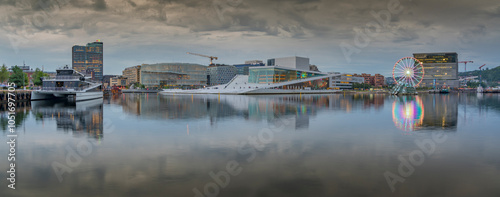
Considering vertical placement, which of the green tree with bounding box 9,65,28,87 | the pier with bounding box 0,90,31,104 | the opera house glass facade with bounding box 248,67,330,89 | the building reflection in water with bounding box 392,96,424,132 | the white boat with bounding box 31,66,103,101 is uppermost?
the opera house glass facade with bounding box 248,67,330,89

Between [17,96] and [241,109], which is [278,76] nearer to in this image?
[17,96]

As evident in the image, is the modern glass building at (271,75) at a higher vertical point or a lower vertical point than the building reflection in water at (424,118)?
higher

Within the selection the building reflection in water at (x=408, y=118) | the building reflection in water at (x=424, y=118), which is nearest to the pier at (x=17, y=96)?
the building reflection in water at (x=408, y=118)

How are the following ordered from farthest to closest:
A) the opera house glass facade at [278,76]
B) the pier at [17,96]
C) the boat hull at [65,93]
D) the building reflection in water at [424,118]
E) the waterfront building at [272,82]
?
the opera house glass facade at [278,76]
the waterfront building at [272,82]
the boat hull at [65,93]
the pier at [17,96]
the building reflection in water at [424,118]

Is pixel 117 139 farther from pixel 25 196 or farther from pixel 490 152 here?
pixel 490 152

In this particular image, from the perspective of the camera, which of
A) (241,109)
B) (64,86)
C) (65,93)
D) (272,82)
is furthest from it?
(272,82)

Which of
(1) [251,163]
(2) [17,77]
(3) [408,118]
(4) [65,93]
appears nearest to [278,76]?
(2) [17,77]

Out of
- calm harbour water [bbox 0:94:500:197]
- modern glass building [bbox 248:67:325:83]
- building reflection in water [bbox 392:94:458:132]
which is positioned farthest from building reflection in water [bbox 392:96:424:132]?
modern glass building [bbox 248:67:325:83]

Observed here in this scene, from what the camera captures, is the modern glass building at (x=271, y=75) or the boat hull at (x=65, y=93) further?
the modern glass building at (x=271, y=75)

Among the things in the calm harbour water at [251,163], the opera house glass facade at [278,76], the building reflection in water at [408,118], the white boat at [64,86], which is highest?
the opera house glass facade at [278,76]

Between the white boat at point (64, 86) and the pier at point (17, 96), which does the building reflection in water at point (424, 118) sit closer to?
the white boat at point (64, 86)

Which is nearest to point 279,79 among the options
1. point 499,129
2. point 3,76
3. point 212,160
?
point 3,76

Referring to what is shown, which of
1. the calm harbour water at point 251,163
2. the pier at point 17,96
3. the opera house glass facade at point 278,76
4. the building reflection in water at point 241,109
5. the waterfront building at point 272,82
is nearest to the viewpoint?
the calm harbour water at point 251,163

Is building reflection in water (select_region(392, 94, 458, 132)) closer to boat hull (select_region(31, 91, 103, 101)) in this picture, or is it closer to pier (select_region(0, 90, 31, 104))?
boat hull (select_region(31, 91, 103, 101))
